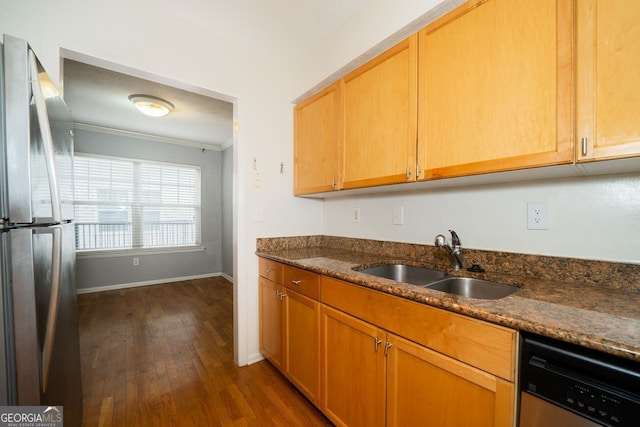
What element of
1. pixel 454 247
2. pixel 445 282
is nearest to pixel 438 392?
pixel 445 282

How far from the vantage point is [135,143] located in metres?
4.21

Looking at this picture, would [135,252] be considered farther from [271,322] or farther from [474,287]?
[474,287]

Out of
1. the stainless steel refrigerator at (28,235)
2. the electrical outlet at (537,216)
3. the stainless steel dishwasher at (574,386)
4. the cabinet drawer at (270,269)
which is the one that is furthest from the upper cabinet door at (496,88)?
the stainless steel refrigerator at (28,235)

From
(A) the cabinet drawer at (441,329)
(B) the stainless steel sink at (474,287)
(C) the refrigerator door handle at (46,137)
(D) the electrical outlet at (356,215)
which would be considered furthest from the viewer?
(D) the electrical outlet at (356,215)

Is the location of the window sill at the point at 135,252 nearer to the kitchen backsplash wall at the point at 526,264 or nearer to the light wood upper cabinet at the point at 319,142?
the kitchen backsplash wall at the point at 526,264

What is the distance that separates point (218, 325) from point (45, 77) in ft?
8.33

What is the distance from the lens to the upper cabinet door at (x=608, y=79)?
78cm

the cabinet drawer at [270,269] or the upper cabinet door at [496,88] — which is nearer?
the upper cabinet door at [496,88]

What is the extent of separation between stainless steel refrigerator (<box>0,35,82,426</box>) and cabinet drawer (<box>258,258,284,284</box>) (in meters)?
1.12

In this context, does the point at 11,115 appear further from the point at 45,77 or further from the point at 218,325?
the point at 218,325

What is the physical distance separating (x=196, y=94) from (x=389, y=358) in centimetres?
315

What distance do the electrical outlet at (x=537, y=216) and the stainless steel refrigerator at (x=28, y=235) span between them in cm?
201

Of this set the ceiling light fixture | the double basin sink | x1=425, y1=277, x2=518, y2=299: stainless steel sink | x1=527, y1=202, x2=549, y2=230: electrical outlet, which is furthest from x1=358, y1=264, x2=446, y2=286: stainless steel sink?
the ceiling light fixture

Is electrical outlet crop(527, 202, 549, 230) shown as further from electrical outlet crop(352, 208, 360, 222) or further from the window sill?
the window sill
